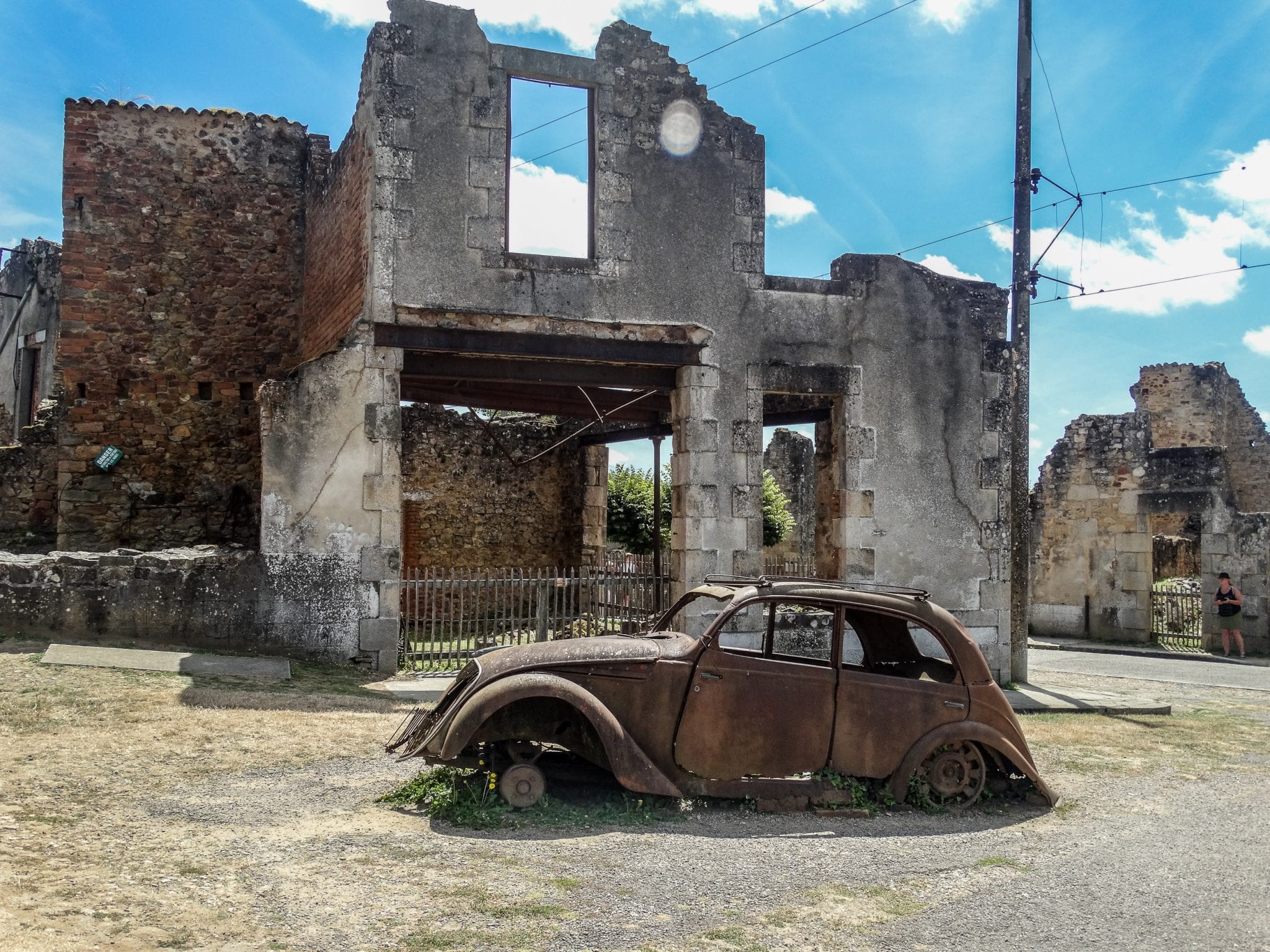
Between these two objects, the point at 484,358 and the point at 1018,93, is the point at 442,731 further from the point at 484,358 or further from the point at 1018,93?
the point at 1018,93

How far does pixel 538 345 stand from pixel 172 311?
6374 mm

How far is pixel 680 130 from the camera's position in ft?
37.2

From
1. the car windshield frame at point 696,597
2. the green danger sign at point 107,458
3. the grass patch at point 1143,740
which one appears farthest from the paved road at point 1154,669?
the green danger sign at point 107,458

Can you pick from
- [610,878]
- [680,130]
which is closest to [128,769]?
[610,878]

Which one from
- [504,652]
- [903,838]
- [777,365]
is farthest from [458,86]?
[903,838]

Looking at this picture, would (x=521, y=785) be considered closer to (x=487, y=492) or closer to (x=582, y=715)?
(x=582, y=715)

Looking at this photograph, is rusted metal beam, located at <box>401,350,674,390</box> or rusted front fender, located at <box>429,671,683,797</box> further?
rusted metal beam, located at <box>401,350,674,390</box>

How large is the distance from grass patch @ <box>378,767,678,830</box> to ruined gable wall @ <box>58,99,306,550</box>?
969 centimetres

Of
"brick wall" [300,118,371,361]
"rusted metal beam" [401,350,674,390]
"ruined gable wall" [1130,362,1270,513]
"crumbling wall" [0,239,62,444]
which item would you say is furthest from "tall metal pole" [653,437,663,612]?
"ruined gable wall" [1130,362,1270,513]

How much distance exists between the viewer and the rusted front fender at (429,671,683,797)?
5480 mm

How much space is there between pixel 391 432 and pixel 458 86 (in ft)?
11.9

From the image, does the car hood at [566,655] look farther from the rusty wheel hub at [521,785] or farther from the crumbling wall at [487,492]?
the crumbling wall at [487,492]

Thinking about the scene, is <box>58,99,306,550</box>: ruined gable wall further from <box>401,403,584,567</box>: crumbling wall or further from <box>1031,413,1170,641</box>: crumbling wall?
<box>1031,413,1170,641</box>: crumbling wall

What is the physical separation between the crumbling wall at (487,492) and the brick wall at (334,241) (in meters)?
3.93
